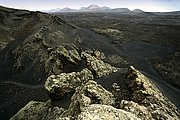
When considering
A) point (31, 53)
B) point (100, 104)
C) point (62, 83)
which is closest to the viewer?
point (100, 104)

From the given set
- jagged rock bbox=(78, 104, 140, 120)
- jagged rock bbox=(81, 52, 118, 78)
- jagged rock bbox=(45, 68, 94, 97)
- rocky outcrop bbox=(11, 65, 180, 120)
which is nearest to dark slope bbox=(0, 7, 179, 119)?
jagged rock bbox=(81, 52, 118, 78)

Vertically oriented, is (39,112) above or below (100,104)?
below

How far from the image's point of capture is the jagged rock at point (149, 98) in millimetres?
14370

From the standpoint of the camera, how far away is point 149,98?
15.9 metres

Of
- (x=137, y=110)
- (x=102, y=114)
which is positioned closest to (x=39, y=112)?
(x=137, y=110)

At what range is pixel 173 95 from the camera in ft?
69.1

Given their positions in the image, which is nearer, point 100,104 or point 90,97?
point 100,104

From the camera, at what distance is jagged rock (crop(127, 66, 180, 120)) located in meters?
14.4

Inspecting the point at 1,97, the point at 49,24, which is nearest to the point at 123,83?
the point at 1,97

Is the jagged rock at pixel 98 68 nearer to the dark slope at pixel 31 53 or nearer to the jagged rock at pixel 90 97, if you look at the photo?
the dark slope at pixel 31 53

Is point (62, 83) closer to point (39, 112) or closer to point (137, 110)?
point (39, 112)

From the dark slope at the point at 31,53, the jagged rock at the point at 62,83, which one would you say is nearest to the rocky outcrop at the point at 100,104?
the jagged rock at the point at 62,83

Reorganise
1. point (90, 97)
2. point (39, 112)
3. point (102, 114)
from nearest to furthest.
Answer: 1. point (102, 114)
2. point (90, 97)
3. point (39, 112)

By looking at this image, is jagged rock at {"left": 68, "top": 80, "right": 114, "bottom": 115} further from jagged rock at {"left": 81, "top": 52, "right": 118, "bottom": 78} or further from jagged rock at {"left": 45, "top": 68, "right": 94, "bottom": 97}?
jagged rock at {"left": 81, "top": 52, "right": 118, "bottom": 78}
